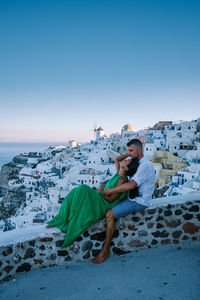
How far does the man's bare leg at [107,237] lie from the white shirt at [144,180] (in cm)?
35

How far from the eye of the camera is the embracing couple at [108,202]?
269 centimetres

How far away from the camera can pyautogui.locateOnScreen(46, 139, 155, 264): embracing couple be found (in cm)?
269

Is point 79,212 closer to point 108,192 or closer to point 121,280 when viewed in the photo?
point 108,192

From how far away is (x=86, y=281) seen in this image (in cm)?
239

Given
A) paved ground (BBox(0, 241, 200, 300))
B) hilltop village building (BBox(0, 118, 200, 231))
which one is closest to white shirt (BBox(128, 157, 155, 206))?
paved ground (BBox(0, 241, 200, 300))

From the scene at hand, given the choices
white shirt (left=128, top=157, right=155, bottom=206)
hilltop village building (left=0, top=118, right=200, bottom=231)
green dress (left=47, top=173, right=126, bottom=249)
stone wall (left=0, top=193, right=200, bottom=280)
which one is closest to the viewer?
stone wall (left=0, top=193, right=200, bottom=280)

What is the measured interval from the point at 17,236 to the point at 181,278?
1.90 meters

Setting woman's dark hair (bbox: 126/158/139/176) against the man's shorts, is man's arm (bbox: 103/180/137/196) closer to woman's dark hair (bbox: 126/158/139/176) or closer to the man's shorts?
the man's shorts

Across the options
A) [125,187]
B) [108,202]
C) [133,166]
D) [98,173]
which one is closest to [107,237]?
[108,202]

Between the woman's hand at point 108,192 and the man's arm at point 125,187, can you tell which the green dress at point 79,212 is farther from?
the man's arm at point 125,187

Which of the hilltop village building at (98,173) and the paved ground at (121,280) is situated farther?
the hilltop village building at (98,173)

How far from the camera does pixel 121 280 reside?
2350 mm

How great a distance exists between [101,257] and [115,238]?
11.9 inches

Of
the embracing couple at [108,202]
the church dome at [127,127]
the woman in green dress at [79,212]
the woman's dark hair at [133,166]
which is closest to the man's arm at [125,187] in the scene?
the embracing couple at [108,202]
